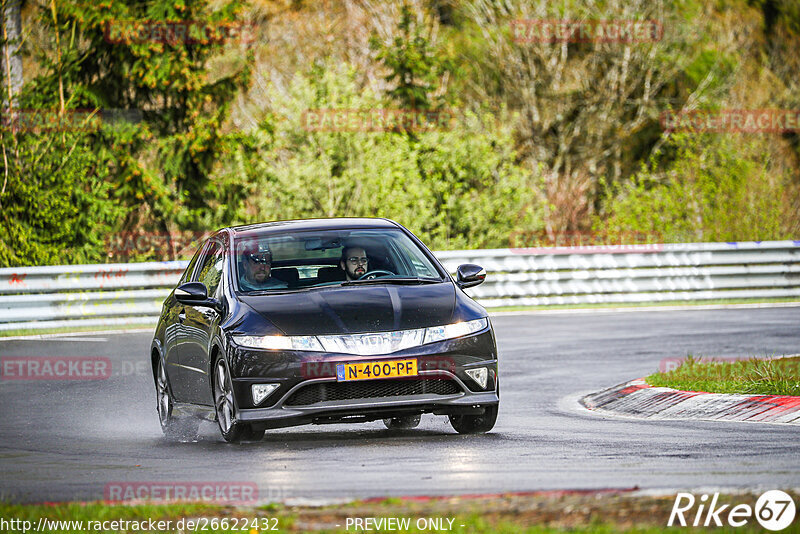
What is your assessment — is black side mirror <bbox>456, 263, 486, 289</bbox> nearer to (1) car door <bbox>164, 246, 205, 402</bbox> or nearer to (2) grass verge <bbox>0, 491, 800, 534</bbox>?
(1) car door <bbox>164, 246, 205, 402</bbox>

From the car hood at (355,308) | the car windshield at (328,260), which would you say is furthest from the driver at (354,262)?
the car hood at (355,308)

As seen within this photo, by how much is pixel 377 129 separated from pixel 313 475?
23767mm

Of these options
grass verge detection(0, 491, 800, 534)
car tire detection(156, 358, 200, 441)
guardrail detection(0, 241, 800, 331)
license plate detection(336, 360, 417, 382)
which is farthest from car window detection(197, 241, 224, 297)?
guardrail detection(0, 241, 800, 331)

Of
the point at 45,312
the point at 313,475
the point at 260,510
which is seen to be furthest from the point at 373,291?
the point at 45,312

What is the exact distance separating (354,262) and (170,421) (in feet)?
Answer: 6.48

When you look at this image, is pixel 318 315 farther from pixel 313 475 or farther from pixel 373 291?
pixel 313 475

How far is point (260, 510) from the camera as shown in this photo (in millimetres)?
6461

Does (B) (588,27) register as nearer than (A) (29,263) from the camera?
No

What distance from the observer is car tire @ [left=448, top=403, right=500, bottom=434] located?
9703 millimetres

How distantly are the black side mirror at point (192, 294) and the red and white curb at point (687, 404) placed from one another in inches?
139

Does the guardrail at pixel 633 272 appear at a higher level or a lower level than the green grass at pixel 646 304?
higher

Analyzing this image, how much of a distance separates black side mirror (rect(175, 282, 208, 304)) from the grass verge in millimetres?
3199

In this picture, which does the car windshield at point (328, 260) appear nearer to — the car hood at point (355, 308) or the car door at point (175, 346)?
the car hood at point (355, 308)

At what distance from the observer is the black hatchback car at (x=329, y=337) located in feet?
29.6
